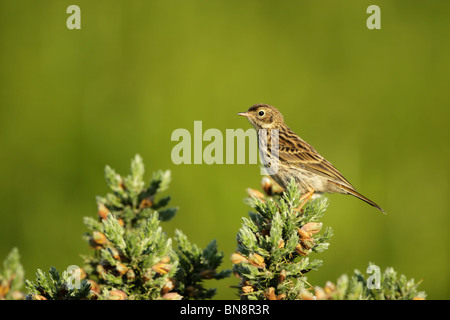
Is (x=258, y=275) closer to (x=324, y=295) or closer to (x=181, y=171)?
(x=324, y=295)

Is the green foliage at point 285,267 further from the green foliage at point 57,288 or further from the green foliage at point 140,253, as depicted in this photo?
the green foliage at point 57,288

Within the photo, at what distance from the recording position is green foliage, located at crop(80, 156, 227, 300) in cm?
190

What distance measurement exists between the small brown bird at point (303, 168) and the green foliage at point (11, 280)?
6.97ft

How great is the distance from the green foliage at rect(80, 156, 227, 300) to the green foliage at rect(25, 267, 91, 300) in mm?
83

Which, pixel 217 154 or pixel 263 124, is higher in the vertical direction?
pixel 263 124

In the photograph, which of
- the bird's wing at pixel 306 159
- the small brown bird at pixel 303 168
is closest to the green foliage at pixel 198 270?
the small brown bird at pixel 303 168

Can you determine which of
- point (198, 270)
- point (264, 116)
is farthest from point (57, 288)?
point (264, 116)

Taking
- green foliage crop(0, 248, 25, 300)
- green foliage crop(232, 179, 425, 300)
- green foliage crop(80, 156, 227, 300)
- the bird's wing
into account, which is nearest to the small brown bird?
the bird's wing

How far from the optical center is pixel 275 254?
195 cm

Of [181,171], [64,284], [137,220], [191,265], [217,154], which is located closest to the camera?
[64,284]
